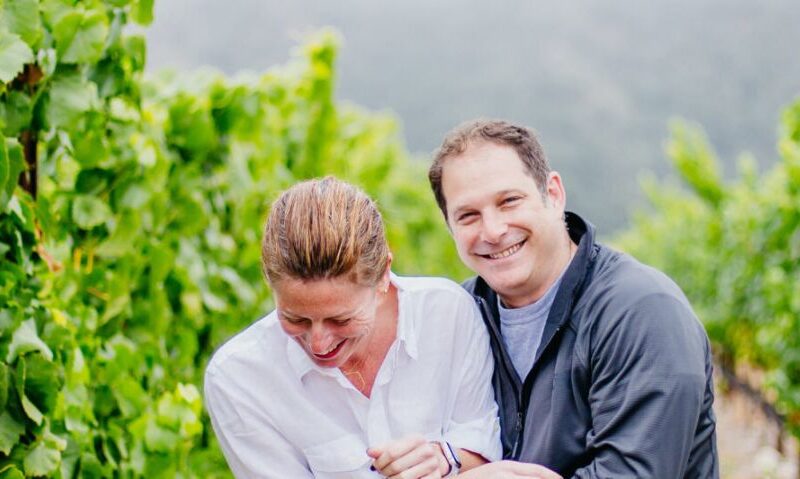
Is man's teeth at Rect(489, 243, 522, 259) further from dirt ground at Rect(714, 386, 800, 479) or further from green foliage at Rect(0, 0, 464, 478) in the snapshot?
dirt ground at Rect(714, 386, 800, 479)

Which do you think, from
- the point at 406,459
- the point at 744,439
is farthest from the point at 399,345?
the point at 744,439

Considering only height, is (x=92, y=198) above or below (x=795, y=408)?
above

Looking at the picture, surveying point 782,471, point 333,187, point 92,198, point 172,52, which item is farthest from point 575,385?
point 172,52

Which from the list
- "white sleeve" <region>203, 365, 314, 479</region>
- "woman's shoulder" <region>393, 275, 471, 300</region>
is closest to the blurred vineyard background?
"white sleeve" <region>203, 365, 314, 479</region>

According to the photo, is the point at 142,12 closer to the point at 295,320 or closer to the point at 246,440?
the point at 295,320

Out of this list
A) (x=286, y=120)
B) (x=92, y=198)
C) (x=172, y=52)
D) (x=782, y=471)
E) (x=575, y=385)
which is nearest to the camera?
(x=575, y=385)

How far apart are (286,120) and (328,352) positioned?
3.01 m

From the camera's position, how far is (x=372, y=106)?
172ft

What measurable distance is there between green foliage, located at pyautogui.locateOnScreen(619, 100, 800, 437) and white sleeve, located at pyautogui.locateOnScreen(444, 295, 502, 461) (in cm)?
380

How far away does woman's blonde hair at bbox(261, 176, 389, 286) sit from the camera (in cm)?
210

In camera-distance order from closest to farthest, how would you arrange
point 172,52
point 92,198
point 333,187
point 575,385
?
point 333,187
point 575,385
point 92,198
point 172,52

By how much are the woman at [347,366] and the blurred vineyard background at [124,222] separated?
417mm

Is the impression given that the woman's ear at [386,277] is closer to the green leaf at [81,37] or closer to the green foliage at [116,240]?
the green foliage at [116,240]

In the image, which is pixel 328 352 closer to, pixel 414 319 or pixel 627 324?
pixel 414 319
